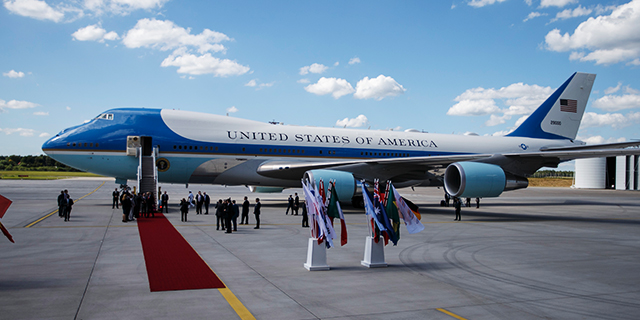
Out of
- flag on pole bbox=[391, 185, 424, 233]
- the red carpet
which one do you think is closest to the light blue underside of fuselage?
the red carpet

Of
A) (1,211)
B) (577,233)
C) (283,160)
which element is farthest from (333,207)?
(283,160)

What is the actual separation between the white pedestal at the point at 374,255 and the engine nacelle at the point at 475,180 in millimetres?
10104

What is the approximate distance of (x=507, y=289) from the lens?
27.0 ft

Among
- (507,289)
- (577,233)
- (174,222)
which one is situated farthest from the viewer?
(174,222)

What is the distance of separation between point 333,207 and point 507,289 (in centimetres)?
412

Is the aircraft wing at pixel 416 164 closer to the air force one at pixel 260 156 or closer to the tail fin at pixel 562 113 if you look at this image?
the air force one at pixel 260 156

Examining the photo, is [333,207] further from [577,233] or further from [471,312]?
[577,233]

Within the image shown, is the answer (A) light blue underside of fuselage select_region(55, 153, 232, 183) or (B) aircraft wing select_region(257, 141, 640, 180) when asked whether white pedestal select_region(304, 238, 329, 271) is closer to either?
(B) aircraft wing select_region(257, 141, 640, 180)

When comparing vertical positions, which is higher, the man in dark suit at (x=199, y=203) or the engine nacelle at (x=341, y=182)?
the engine nacelle at (x=341, y=182)

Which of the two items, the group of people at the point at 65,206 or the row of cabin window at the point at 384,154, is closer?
the group of people at the point at 65,206

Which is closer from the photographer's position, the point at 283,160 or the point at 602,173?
the point at 283,160

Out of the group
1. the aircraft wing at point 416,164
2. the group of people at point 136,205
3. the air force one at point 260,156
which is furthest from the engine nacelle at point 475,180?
the group of people at point 136,205

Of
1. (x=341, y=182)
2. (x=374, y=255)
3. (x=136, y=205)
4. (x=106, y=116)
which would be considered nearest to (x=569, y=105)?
(x=341, y=182)

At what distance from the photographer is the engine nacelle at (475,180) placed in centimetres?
1905
